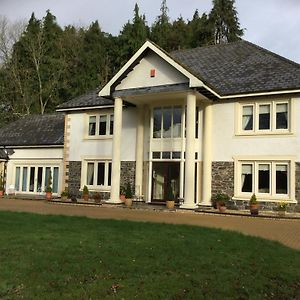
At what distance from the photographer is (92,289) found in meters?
6.54

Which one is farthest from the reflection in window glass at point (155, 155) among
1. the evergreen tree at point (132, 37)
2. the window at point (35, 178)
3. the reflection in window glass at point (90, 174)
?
the evergreen tree at point (132, 37)

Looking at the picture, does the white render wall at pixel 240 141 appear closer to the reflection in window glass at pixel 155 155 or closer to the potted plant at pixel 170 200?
the potted plant at pixel 170 200

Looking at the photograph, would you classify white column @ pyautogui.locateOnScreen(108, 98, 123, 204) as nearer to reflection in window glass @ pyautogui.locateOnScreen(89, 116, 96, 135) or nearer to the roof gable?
the roof gable

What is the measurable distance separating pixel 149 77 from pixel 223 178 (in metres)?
6.30

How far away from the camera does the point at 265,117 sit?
2089cm

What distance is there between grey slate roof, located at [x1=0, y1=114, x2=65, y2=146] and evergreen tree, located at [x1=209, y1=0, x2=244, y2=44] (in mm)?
28979

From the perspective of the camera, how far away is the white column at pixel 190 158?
19875 mm

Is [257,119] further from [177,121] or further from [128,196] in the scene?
[128,196]

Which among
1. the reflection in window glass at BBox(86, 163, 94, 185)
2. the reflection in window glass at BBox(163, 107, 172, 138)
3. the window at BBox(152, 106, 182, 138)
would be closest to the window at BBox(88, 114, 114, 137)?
the reflection in window glass at BBox(86, 163, 94, 185)

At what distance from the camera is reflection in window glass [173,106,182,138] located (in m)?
22.8

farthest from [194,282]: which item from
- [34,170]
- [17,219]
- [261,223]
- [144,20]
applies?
[144,20]

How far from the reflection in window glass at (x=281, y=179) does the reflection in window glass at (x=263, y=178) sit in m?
0.48

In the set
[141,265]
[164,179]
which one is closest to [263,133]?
[164,179]

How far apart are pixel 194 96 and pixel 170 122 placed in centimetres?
295
